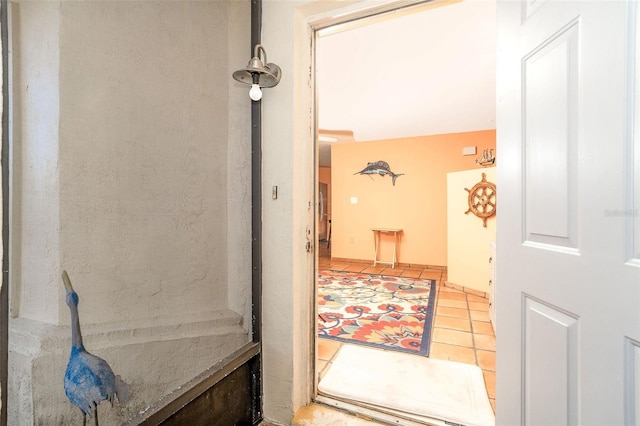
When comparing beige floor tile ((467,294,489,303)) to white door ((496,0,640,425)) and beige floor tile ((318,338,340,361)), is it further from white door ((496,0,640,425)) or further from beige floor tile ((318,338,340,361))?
white door ((496,0,640,425))

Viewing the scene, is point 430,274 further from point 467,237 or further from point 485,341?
point 485,341

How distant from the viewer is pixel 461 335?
8.27 feet

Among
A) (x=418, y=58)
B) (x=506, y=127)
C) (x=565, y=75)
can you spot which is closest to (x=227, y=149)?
(x=506, y=127)

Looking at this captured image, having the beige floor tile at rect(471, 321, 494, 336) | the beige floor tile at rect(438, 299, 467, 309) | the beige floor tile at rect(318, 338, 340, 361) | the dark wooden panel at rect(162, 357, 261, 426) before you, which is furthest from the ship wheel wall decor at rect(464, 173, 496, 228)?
the dark wooden panel at rect(162, 357, 261, 426)

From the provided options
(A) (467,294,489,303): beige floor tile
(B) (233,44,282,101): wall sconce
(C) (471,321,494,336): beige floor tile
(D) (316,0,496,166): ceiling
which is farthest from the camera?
Answer: (A) (467,294,489,303): beige floor tile

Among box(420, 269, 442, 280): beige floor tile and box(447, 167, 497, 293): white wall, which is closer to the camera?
box(447, 167, 497, 293): white wall

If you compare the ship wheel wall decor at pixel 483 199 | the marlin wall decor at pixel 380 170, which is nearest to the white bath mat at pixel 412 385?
the ship wheel wall decor at pixel 483 199

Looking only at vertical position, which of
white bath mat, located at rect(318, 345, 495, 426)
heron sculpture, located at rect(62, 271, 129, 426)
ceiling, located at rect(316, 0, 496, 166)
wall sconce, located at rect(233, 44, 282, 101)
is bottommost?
white bath mat, located at rect(318, 345, 495, 426)

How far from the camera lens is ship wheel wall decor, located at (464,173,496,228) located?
11.4ft

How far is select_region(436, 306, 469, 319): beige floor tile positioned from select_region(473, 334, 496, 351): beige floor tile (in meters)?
0.47

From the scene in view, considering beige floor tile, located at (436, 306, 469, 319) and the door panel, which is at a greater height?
the door panel

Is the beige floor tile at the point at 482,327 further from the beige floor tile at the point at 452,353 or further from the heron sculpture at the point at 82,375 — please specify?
the heron sculpture at the point at 82,375

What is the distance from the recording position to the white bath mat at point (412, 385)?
4.97 feet

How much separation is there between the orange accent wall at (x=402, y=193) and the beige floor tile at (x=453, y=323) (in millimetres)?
2705
